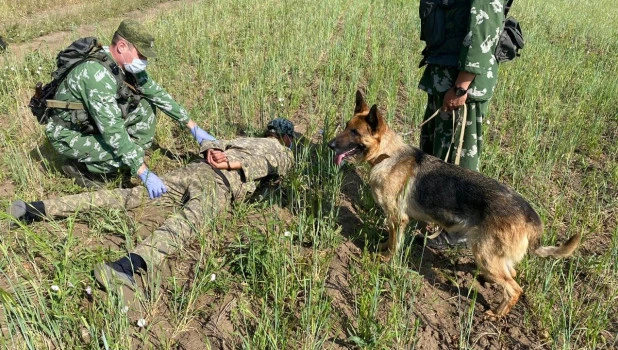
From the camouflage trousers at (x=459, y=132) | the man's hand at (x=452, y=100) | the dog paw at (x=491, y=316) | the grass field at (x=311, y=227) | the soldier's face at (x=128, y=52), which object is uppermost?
the soldier's face at (x=128, y=52)

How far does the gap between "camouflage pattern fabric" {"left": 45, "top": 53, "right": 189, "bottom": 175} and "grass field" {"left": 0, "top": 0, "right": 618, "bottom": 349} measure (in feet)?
1.16

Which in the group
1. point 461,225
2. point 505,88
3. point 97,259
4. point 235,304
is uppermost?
point 505,88

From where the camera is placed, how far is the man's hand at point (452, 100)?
2920 mm

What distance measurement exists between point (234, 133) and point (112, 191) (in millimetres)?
1658

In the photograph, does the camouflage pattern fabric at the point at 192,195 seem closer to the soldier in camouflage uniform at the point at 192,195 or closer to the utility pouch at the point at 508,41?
the soldier in camouflage uniform at the point at 192,195

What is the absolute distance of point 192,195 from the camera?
3.22 m

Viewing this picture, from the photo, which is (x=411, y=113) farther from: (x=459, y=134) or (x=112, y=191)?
(x=112, y=191)

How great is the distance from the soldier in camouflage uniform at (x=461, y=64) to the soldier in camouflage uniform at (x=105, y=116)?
2518 millimetres

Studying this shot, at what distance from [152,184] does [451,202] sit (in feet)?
8.26

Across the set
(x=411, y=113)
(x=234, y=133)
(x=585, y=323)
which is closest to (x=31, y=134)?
(x=234, y=133)

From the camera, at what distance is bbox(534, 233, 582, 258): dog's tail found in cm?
230

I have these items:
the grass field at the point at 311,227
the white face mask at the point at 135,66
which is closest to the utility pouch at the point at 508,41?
the grass field at the point at 311,227

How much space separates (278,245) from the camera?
8.43ft

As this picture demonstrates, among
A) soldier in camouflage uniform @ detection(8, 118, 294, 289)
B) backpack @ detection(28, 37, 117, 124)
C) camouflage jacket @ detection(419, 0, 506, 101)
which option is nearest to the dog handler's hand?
soldier in camouflage uniform @ detection(8, 118, 294, 289)
